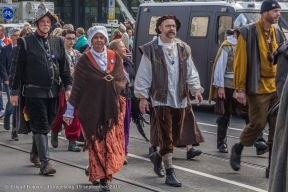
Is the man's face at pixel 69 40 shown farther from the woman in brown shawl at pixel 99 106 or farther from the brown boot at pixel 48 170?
the woman in brown shawl at pixel 99 106

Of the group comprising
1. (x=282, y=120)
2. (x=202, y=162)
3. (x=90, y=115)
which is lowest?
(x=202, y=162)

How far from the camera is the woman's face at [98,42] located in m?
A: 7.35

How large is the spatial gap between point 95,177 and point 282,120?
5076 mm

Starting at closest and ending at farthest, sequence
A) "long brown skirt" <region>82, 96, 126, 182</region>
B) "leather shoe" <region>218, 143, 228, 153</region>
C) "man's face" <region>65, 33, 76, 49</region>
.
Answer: "long brown skirt" <region>82, 96, 126, 182</region> < "leather shoe" <region>218, 143, 228, 153</region> < "man's face" <region>65, 33, 76, 49</region>

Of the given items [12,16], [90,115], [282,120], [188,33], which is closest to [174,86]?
[90,115]

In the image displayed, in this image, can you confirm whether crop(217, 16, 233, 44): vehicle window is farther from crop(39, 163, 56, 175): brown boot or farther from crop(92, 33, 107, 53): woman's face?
crop(92, 33, 107, 53): woman's face

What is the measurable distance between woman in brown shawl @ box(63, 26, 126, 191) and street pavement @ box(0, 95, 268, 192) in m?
0.35

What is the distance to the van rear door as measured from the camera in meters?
15.4

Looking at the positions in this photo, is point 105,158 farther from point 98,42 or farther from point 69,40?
point 69,40

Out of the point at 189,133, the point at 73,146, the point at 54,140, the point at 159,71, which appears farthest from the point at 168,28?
the point at 54,140

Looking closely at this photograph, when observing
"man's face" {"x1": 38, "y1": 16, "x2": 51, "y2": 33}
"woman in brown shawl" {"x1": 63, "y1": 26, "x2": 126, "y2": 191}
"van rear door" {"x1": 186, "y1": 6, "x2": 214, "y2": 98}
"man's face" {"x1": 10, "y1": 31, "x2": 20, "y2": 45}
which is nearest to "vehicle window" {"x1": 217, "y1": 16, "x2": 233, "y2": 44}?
"van rear door" {"x1": 186, "y1": 6, "x2": 214, "y2": 98}

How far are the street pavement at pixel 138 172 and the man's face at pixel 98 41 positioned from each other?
4.65ft

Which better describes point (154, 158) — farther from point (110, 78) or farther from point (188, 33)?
point (188, 33)

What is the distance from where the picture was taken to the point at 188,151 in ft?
30.3
